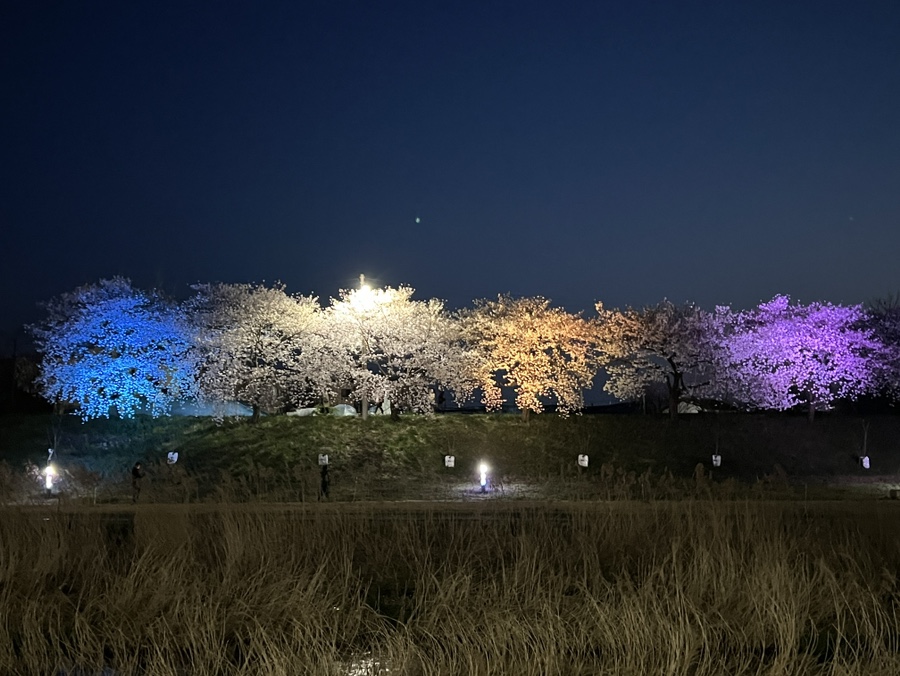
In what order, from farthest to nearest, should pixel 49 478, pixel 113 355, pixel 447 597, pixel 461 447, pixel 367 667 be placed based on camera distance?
pixel 113 355
pixel 461 447
pixel 49 478
pixel 447 597
pixel 367 667

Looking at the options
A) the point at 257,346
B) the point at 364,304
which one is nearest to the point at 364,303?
the point at 364,304

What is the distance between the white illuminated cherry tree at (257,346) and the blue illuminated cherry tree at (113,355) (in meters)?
1.04

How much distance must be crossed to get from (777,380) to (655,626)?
44573mm

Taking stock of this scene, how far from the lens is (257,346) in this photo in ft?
148

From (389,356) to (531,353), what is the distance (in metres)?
6.99

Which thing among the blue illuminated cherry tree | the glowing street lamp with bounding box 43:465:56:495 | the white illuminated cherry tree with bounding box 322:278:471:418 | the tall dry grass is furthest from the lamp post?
the tall dry grass

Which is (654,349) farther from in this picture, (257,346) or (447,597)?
(447,597)

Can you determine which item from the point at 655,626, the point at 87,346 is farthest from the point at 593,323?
the point at 655,626

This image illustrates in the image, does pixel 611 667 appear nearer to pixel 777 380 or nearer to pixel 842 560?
pixel 842 560

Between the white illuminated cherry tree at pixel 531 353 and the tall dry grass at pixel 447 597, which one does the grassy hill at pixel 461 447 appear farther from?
the tall dry grass at pixel 447 597

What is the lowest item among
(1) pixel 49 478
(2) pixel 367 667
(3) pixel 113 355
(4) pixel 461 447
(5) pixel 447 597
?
(2) pixel 367 667

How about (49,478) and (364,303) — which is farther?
(364,303)

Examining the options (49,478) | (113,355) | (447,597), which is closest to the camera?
(447,597)

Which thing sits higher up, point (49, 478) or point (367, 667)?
point (49, 478)
